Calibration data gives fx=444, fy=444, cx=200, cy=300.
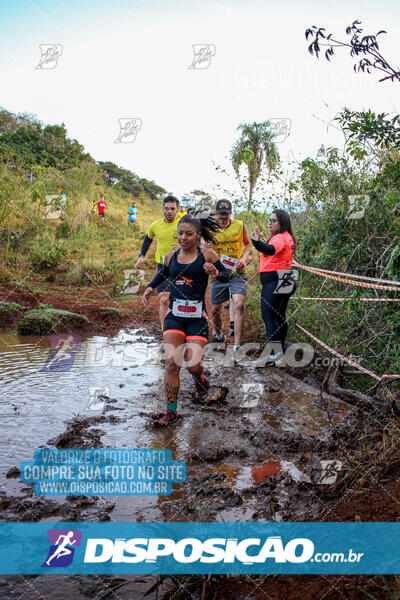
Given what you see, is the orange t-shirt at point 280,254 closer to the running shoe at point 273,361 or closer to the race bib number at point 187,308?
the running shoe at point 273,361

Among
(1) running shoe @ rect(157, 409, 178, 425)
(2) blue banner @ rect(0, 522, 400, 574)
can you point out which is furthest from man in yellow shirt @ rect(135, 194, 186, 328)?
(2) blue banner @ rect(0, 522, 400, 574)

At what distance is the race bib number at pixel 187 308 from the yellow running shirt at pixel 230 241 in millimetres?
2171

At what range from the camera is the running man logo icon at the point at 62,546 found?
2.32 metres

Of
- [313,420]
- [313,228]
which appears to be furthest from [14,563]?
[313,228]

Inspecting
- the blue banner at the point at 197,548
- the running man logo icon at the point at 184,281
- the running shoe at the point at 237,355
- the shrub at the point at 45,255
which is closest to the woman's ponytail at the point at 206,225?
the running man logo icon at the point at 184,281

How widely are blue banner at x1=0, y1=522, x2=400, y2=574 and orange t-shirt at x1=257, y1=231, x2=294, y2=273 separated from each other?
3.94 meters

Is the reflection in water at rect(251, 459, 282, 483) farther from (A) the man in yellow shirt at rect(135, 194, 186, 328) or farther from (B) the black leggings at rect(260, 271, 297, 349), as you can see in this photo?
(A) the man in yellow shirt at rect(135, 194, 186, 328)

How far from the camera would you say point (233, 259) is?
6527 mm

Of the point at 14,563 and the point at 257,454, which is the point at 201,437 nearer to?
the point at 257,454

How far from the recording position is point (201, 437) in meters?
3.91

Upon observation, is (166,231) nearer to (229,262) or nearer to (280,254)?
(229,262)

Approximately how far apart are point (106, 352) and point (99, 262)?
23.7 ft

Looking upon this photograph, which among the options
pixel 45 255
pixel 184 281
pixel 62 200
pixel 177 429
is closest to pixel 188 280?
pixel 184 281

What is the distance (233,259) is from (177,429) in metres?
3.12
